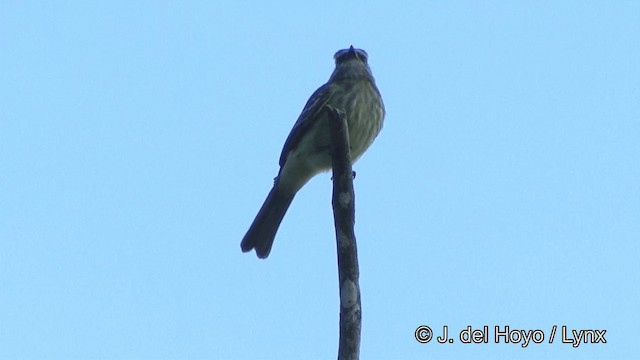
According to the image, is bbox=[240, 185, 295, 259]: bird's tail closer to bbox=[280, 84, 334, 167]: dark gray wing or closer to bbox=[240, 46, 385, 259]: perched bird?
bbox=[240, 46, 385, 259]: perched bird

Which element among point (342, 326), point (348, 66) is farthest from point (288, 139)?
point (342, 326)

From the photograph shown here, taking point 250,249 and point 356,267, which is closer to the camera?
point 356,267

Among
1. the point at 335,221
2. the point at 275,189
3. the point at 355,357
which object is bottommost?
the point at 355,357

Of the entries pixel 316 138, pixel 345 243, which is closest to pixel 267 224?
pixel 316 138

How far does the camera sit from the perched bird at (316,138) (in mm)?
6797

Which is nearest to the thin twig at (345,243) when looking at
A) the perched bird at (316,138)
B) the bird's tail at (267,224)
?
the perched bird at (316,138)

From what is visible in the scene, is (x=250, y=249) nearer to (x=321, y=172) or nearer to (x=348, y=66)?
(x=321, y=172)

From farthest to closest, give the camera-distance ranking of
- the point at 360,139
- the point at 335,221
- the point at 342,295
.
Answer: the point at 360,139 < the point at 335,221 < the point at 342,295

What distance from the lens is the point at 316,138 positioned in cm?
680

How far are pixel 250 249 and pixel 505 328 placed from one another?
2244mm

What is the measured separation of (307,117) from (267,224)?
0.87m

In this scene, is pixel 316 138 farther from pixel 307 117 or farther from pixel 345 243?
pixel 345 243

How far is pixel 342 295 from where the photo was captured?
11.0ft

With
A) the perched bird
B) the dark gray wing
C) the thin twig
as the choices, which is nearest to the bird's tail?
the perched bird
